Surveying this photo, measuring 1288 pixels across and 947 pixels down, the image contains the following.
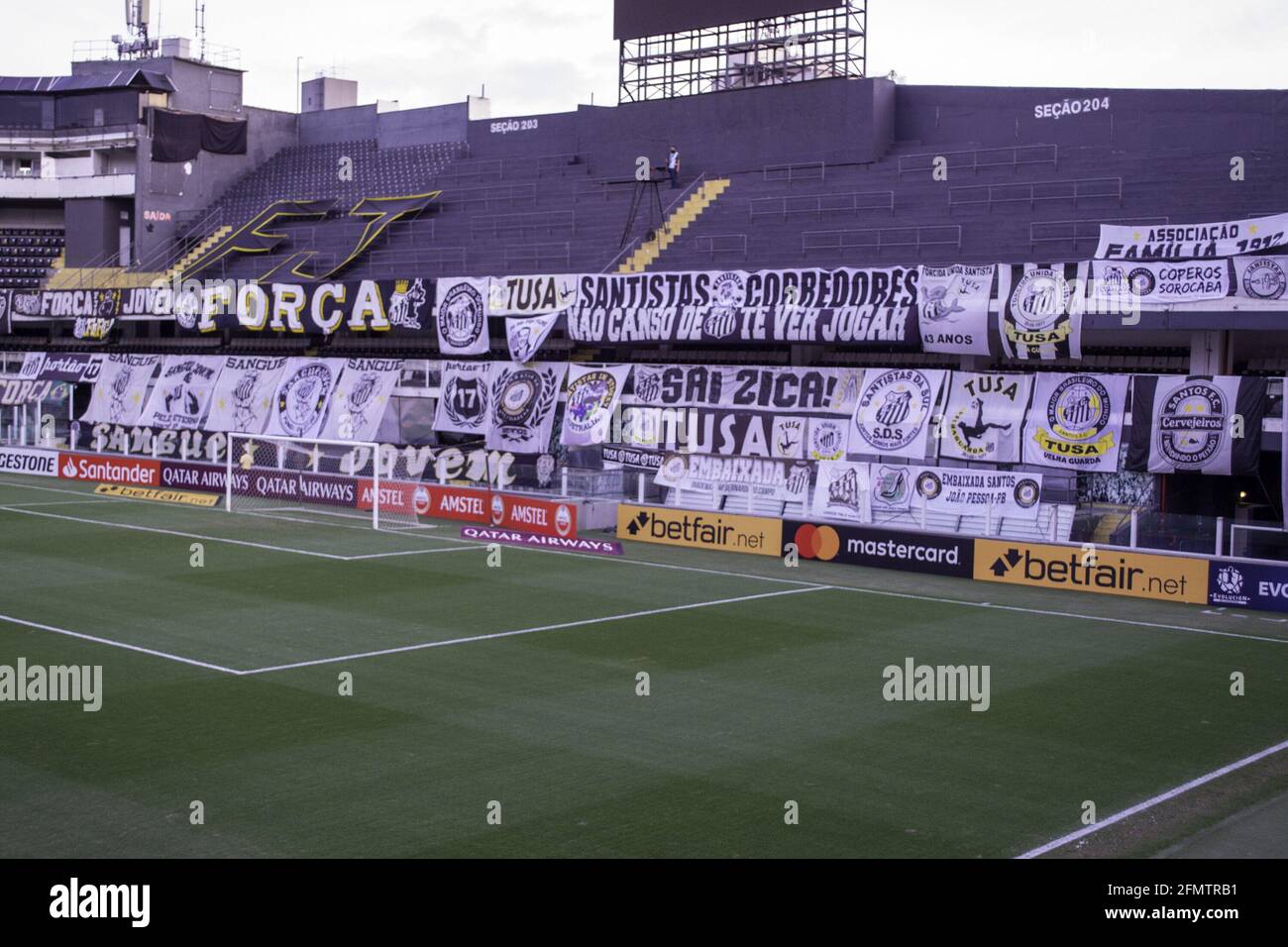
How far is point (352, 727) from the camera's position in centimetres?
1313

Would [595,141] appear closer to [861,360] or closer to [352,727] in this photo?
[861,360]

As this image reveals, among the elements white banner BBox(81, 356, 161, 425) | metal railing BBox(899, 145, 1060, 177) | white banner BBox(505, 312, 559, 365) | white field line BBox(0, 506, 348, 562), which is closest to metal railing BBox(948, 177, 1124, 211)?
metal railing BBox(899, 145, 1060, 177)

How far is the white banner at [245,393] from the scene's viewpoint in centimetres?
3747

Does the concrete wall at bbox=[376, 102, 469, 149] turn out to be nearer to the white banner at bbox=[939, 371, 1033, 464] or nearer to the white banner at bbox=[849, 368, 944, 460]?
the white banner at bbox=[849, 368, 944, 460]

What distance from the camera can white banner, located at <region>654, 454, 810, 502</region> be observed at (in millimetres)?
26656

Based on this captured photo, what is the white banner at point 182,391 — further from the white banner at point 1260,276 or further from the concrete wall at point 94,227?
the white banner at point 1260,276

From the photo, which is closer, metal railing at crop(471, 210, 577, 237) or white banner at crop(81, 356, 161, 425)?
metal railing at crop(471, 210, 577, 237)

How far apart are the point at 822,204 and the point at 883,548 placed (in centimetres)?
1251

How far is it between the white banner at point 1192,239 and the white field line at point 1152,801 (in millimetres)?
13524

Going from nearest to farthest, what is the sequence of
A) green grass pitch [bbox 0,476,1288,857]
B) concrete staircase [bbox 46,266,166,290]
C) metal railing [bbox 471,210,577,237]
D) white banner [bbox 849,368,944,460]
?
green grass pitch [bbox 0,476,1288,857] → white banner [bbox 849,368,944,460] → metal railing [bbox 471,210,577,237] → concrete staircase [bbox 46,266,166,290]

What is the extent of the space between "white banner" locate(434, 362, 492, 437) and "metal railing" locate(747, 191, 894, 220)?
844 centimetres

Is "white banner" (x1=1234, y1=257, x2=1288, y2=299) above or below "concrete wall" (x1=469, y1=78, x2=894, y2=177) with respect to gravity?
below
